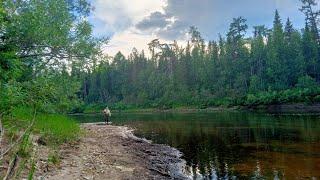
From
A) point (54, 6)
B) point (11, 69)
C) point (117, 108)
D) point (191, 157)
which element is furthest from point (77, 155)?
point (117, 108)

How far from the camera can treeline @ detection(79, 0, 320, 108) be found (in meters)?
80.7

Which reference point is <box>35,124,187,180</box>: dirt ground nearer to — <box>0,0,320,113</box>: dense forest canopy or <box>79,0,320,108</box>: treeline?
<box>0,0,320,113</box>: dense forest canopy

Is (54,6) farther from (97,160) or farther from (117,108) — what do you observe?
(117,108)

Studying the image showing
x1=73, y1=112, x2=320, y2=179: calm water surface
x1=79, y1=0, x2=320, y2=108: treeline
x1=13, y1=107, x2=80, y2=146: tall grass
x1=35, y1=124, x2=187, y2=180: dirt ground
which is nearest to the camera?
x1=35, y1=124, x2=187, y2=180: dirt ground

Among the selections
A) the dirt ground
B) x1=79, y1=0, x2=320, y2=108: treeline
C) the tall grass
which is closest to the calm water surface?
the dirt ground

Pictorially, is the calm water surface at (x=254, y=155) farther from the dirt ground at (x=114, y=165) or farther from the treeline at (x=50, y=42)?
the treeline at (x=50, y=42)

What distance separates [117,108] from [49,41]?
98.6 m

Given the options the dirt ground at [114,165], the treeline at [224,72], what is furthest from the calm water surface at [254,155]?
the treeline at [224,72]

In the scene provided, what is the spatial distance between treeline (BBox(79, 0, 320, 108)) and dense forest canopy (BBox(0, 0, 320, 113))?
0.82 feet

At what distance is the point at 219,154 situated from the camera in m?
19.6

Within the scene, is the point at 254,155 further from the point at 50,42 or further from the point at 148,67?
the point at 148,67

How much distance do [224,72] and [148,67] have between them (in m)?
40.2

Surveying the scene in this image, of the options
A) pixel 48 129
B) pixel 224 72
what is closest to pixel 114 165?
pixel 48 129

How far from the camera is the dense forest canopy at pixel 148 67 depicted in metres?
18.0
